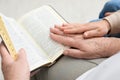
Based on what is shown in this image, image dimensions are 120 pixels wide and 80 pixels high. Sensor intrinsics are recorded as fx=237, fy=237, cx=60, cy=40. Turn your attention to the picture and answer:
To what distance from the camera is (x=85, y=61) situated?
0.76 meters

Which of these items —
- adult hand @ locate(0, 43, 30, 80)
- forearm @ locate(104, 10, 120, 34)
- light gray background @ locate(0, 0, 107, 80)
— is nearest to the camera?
adult hand @ locate(0, 43, 30, 80)

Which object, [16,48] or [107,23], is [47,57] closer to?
[16,48]

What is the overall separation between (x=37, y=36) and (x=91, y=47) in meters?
0.21

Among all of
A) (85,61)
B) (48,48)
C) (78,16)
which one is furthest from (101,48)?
(78,16)

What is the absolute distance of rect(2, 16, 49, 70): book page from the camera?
2.50ft

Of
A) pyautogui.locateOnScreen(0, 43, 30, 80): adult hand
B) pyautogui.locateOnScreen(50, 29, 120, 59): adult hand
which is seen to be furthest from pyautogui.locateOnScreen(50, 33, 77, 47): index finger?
pyautogui.locateOnScreen(0, 43, 30, 80): adult hand

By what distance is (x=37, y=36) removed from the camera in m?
0.86

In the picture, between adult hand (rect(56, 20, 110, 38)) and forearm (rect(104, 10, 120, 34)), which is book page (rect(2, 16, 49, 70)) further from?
forearm (rect(104, 10, 120, 34))

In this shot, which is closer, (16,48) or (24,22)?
(16,48)

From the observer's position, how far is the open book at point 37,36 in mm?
781

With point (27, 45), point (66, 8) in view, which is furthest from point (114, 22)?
point (66, 8)

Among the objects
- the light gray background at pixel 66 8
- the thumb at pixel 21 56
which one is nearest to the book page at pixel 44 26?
the thumb at pixel 21 56

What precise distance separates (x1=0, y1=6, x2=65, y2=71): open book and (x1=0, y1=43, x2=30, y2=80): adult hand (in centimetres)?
5

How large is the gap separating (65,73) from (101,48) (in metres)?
0.14
